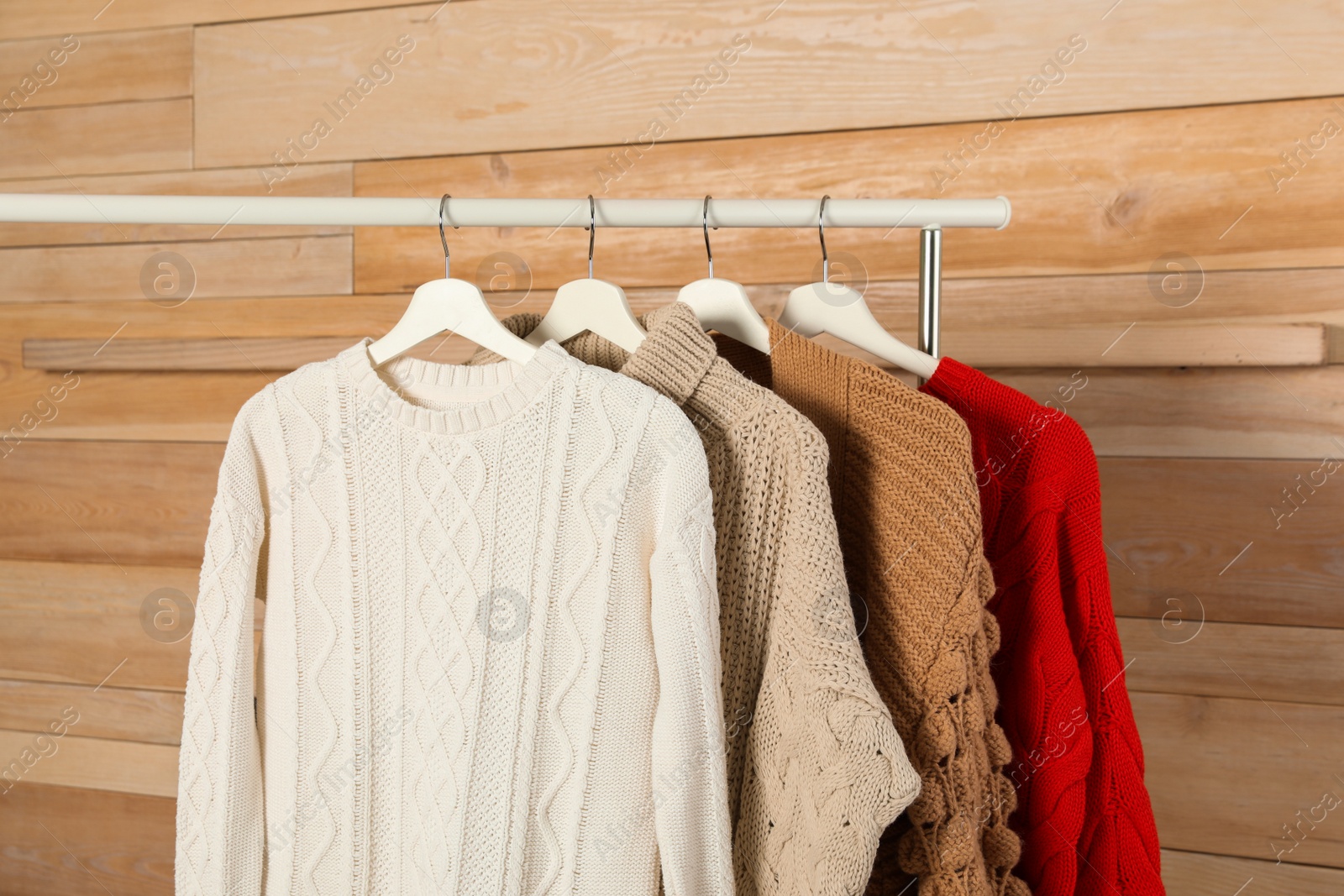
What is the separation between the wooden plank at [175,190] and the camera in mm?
1484

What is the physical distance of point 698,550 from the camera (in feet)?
2.27

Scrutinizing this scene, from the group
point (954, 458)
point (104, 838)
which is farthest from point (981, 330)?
point (104, 838)

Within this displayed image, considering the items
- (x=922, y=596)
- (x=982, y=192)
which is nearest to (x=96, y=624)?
(x=922, y=596)

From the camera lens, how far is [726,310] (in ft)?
2.64

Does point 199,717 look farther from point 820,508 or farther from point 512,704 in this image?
point 820,508

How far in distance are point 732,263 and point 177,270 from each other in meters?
0.92

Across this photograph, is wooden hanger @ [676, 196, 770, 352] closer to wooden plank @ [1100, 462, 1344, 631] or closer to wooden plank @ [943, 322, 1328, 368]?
wooden plank @ [943, 322, 1328, 368]

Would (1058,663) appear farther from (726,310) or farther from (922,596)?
(726,310)

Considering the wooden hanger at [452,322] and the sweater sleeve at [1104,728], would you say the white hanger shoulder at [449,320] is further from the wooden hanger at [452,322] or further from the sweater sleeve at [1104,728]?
the sweater sleeve at [1104,728]

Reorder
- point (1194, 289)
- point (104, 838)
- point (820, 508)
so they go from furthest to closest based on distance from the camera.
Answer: point (104, 838) → point (1194, 289) → point (820, 508)

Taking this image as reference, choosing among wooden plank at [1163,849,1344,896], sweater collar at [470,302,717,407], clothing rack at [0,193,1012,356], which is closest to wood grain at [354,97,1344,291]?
clothing rack at [0,193,1012,356]

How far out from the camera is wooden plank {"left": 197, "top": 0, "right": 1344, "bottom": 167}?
3.95 feet

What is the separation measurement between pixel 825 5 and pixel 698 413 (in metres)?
0.83

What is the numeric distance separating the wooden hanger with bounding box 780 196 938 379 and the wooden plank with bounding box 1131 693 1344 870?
2.44 ft
